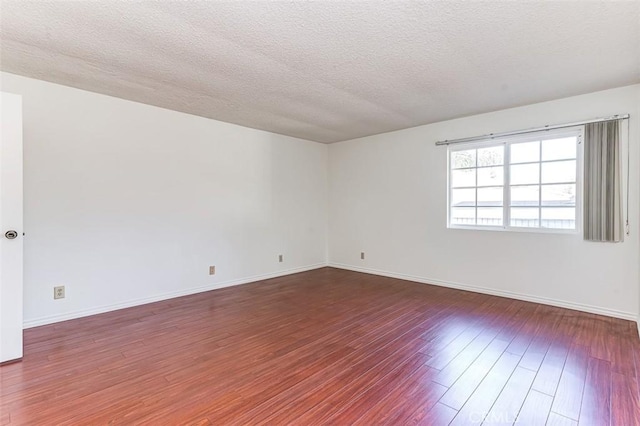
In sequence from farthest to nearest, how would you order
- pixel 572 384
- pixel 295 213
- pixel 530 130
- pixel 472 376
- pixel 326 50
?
pixel 295 213 < pixel 530 130 < pixel 326 50 < pixel 472 376 < pixel 572 384

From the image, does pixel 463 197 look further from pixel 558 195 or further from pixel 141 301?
pixel 141 301

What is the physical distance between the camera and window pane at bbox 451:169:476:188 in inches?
173

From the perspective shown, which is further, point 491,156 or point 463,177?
point 463,177

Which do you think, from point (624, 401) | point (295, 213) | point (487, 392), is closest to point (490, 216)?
point (624, 401)

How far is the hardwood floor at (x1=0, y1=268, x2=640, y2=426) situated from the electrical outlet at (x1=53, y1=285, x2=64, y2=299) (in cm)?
30

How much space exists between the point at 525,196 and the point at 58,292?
5.44 m

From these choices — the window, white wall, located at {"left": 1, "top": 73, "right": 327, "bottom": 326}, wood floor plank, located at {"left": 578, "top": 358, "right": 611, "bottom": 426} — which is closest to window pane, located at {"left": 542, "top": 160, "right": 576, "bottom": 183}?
the window

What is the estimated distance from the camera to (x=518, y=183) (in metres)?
3.95

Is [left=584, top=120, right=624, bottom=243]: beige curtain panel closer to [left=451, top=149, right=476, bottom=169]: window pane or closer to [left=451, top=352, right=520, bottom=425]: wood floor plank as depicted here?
[left=451, top=149, right=476, bottom=169]: window pane

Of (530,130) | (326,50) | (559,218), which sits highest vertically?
(326,50)

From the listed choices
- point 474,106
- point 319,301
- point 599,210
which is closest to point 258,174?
point 319,301

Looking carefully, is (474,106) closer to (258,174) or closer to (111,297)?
(258,174)

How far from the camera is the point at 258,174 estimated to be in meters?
4.96

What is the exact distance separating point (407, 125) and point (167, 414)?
450 cm
